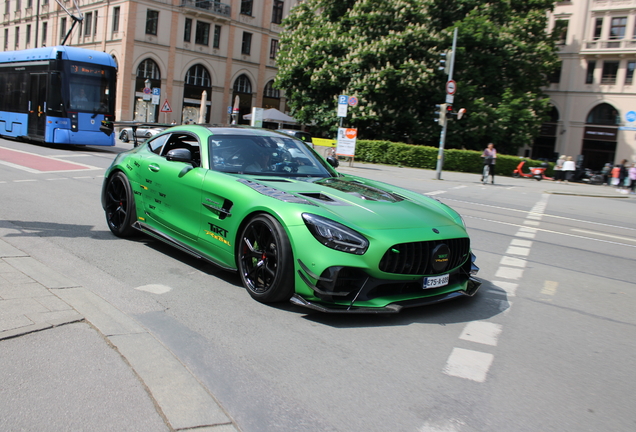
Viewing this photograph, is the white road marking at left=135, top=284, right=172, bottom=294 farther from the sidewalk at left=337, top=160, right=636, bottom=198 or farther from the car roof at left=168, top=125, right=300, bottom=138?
the sidewalk at left=337, top=160, right=636, bottom=198

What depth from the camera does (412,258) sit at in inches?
178

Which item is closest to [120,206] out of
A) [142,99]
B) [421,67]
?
[421,67]

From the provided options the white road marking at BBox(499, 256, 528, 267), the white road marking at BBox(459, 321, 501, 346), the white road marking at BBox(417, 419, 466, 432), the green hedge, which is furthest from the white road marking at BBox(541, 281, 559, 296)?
the green hedge

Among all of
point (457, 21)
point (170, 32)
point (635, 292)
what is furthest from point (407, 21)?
point (635, 292)

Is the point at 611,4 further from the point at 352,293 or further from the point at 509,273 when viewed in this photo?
the point at 352,293

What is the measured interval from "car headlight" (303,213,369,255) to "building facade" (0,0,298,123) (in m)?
43.0

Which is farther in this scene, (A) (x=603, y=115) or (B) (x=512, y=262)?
(A) (x=603, y=115)

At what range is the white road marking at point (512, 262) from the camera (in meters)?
7.18

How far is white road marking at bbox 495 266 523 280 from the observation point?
21.2ft

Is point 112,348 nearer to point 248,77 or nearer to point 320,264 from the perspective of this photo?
point 320,264

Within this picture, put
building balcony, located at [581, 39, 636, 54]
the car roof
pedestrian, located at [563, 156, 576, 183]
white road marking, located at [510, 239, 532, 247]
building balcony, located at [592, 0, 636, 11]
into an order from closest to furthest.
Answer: the car roof → white road marking, located at [510, 239, 532, 247] → pedestrian, located at [563, 156, 576, 183] → building balcony, located at [581, 39, 636, 54] → building balcony, located at [592, 0, 636, 11]

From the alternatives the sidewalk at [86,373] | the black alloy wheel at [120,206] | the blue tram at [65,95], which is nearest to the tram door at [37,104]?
the blue tram at [65,95]

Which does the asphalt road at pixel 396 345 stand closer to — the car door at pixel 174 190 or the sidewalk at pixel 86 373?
the sidewalk at pixel 86 373

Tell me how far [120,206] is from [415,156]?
26499 mm
